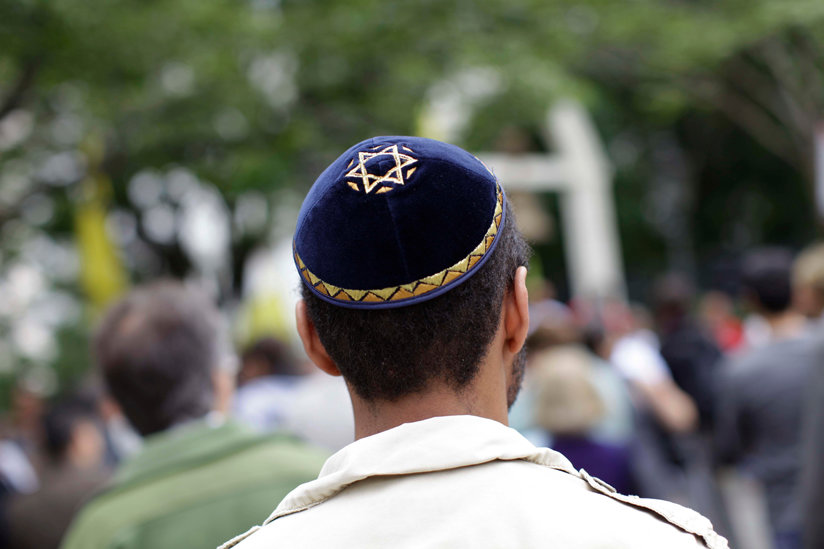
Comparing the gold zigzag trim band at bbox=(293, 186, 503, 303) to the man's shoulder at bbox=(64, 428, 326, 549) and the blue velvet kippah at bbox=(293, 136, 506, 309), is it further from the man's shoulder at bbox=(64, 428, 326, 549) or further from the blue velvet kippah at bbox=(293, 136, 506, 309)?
the man's shoulder at bbox=(64, 428, 326, 549)

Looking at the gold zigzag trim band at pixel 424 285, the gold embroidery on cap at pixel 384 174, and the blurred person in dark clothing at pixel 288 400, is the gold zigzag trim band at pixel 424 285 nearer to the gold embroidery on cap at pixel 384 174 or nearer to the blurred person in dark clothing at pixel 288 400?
the gold embroidery on cap at pixel 384 174

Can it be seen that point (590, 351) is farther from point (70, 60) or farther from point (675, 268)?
point (675, 268)

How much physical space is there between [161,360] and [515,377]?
1.56 meters

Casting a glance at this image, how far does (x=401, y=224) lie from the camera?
1323 millimetres

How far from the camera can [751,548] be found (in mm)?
6254

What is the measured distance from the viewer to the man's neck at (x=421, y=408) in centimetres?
136

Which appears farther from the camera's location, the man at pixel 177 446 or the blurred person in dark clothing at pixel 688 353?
the blurred person in dark clothing at pixel 688 353

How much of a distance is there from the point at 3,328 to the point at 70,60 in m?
12.8

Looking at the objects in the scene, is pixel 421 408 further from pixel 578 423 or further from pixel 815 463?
pixel 578 423

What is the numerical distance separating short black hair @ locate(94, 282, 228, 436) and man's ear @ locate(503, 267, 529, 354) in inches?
63.1

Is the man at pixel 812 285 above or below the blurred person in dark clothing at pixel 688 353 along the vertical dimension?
above

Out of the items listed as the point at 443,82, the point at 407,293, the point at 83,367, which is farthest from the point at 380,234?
the point at 83,367

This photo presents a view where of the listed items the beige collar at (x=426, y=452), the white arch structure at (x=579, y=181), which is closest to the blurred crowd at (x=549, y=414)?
the beige collar at (x=426, y=452)

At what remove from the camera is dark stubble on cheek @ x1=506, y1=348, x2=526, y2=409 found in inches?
58.7
